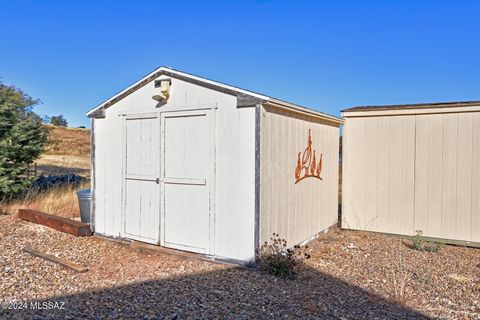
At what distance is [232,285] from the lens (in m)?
3.85

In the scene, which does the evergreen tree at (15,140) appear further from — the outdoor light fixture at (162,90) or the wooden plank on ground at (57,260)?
the outdoor light fixture at (162,90)

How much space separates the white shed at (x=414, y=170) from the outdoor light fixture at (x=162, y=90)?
3.84 metres

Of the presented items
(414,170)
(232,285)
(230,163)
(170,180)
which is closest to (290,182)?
(230,163)

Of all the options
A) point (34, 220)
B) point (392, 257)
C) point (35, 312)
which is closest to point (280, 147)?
point (392, 257)

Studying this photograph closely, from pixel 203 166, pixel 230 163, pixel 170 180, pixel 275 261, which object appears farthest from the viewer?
pixel 170 180

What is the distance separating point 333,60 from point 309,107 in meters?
6.90

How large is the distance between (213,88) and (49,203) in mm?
5972

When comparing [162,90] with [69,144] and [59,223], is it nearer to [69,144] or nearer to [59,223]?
[59,223]

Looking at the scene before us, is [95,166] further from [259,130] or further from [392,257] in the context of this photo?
[392,257]

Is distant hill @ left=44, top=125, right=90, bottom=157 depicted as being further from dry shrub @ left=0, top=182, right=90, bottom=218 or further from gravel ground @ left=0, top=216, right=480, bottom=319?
gravel ground @ left=0, top=216, right=480, bottom=319

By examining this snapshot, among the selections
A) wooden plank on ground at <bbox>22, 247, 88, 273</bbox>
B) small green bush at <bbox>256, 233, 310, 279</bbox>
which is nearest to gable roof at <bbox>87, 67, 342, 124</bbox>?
small green bush at <bbox>256, 233, 310, 279</bbox>

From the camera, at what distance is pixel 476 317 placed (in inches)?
128

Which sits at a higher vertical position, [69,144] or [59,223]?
[69,144]

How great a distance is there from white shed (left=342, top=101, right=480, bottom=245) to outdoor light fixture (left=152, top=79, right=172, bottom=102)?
3.84 metres
